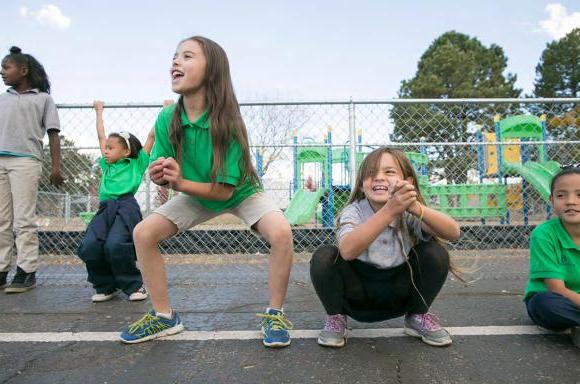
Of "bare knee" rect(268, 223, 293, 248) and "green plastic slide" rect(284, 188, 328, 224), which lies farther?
"green plastic slide" rect(284, 188, 328, 224)

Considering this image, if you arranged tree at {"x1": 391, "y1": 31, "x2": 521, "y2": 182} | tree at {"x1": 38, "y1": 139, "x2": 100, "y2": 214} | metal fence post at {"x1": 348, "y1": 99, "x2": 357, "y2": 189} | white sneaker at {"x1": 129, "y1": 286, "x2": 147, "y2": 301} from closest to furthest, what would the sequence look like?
white sneaker at {"x1": 129, "y1": 286, "x2": 147, "y2": 301} → metal fence post at {"x1": 348, "y1": 99, "x2": 357, "y2": 189} → tree at {"x1": 38, "y1": 139, "x2": 100, "y2": 214} → tree at {"x1": 391, "y1": 31, "x2": 521, "y2": 182}

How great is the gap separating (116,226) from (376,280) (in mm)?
1906

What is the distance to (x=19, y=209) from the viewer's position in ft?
10.6

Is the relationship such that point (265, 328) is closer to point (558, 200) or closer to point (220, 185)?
point (220, 185)

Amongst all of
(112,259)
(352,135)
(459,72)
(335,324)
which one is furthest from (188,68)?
(459,72)

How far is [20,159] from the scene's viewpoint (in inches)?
129

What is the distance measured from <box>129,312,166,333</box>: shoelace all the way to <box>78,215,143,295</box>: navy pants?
0.95 metres

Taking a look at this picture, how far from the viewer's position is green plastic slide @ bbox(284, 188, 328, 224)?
6.84 m

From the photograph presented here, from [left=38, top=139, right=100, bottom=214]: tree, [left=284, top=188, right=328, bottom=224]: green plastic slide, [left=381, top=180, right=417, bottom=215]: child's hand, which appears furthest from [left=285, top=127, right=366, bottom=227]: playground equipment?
[left=381, top=180, right=417, bottom=215]: child's hand

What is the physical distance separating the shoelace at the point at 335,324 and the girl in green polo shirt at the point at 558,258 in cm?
88

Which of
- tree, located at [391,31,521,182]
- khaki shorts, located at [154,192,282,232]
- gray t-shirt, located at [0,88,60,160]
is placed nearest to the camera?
khaki shorts, located at [154,192,282,232]

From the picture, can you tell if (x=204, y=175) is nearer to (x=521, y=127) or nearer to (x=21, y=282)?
(x=21, y=282)

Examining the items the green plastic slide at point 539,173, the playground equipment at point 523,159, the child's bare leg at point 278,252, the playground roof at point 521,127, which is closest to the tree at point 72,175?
the child's bare leg at point 278,252

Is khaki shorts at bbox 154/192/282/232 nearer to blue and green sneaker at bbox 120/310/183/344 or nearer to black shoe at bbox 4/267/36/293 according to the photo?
blue and green sneaker at bbox 120/310/183/344
